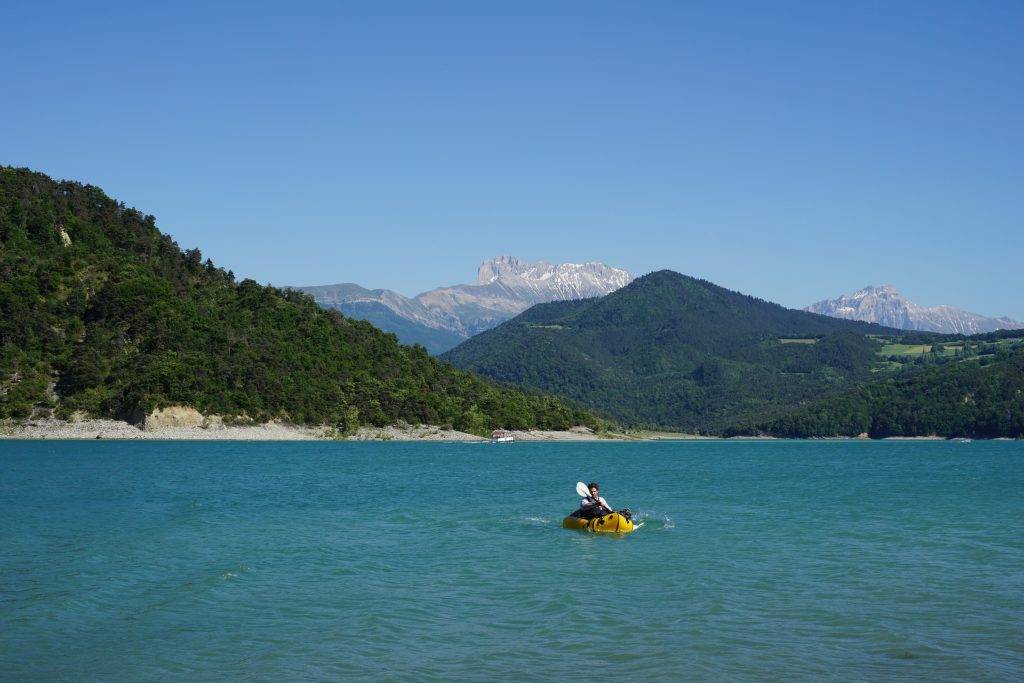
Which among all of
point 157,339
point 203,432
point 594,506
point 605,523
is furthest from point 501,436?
point 605,523

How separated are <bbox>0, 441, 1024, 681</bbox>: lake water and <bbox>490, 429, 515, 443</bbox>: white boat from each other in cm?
11792

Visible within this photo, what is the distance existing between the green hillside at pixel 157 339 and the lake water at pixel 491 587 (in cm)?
7672

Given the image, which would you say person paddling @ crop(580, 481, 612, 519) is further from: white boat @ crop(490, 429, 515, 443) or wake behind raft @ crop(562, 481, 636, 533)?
white boat @ crop(490, 429, 515, 443)

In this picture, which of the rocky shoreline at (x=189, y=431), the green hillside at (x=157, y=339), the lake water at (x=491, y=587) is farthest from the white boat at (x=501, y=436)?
the lake water at (x=491, y=587)

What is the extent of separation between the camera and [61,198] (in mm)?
171500

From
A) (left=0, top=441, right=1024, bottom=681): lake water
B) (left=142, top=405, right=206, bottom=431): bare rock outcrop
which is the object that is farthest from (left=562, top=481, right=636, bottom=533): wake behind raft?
(left=142, top=405, right=206, bottom=431): bare rock outcrop

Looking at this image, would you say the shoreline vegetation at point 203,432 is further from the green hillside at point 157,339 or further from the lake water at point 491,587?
the lake water at point 491,587

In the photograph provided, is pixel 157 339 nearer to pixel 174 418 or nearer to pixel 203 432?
pixel 174 418

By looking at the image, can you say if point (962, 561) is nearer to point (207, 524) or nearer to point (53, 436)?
point (207, 524)

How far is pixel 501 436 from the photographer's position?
18888cm

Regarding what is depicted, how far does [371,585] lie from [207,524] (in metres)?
18.9

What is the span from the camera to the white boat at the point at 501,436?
610 feet

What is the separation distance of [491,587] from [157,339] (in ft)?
426

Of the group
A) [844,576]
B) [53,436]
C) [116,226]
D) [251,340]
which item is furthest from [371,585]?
[116,226]
